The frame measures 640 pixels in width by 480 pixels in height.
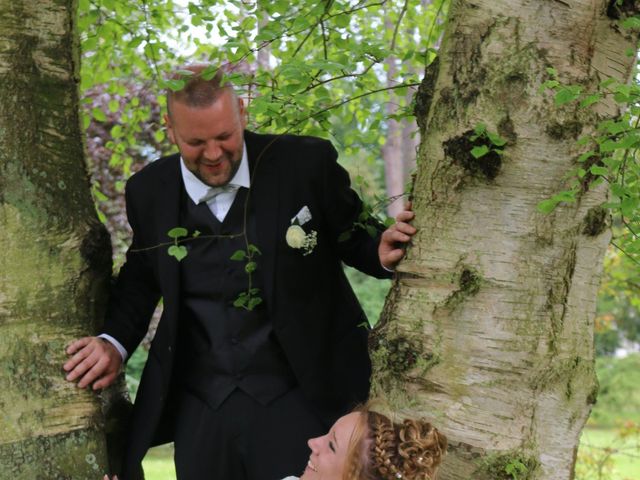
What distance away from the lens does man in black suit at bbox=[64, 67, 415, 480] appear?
3.13m

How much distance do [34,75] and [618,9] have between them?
73.6 inches

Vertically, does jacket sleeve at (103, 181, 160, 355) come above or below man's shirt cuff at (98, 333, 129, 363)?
above

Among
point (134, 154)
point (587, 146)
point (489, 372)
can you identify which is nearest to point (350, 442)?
point (489, 372)

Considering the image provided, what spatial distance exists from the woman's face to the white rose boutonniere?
0.73 metres

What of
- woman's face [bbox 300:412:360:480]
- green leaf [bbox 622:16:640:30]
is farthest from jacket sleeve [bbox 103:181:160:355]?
green leaf [bbox 622:16:640:30]

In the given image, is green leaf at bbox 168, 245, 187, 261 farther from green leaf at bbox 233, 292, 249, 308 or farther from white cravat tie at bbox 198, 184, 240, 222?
white cravat tie at bbox 198, 184, 240, 222

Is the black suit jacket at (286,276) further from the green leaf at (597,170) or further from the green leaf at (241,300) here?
the green leaf at (597,170)

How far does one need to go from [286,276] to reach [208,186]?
1.42 ft

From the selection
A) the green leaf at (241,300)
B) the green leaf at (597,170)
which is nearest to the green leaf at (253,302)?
the green leaf at (241,300)

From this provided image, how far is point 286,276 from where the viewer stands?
10.3ft

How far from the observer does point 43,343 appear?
2922 millimetres

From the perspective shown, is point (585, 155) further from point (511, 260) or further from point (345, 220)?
point (345, 220)

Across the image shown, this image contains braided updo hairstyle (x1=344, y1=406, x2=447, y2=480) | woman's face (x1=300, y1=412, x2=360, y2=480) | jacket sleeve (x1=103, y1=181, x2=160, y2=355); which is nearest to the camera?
braided updo hairstyle (x1=344, y1=406, x2=447, y2=480)

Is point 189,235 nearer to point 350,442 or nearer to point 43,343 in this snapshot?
point 43,343
